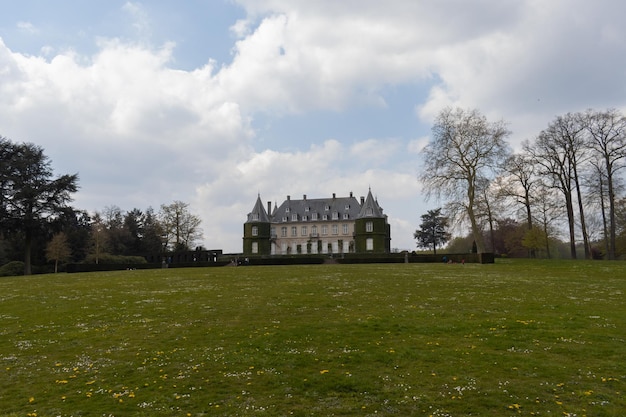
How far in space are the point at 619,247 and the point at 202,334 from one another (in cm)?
5320

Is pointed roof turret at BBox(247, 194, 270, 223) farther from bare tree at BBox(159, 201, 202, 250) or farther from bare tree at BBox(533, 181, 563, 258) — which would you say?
bare tree at BBox(533, 181, 563, 258)

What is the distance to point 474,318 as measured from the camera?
1370 cm

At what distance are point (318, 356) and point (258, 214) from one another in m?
73.8

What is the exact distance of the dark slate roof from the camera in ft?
293

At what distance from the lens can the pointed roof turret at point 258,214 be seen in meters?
82.2

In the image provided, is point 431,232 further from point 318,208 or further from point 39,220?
point 39,220

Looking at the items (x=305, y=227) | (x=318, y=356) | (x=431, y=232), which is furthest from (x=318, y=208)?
(x=318, y=356)

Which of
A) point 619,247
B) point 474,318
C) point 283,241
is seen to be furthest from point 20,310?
point 283,241

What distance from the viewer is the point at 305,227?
90.4m

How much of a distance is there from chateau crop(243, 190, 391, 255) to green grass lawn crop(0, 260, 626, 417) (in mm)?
63468

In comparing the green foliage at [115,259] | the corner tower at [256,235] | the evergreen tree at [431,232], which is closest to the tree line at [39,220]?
the green foliage at [115,259]

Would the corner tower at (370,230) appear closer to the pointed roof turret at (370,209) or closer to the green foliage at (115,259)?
the pointed roof turret at (370,209)

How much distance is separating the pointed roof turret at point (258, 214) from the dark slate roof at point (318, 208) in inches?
350

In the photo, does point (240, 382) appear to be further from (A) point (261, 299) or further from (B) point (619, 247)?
(B) point (619, 247)
